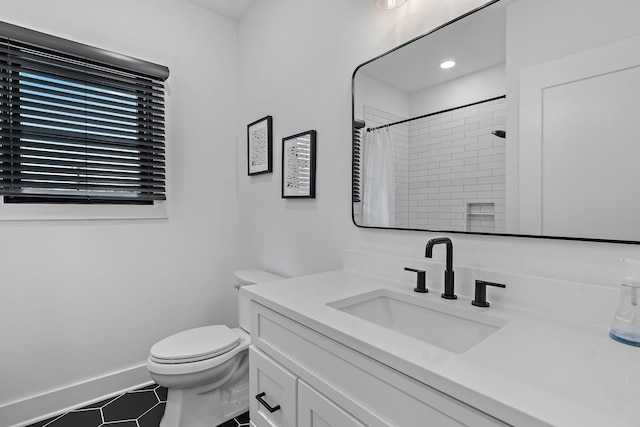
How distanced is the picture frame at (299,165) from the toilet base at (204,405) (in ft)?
3.57

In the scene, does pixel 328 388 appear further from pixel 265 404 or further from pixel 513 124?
pixel 513 124

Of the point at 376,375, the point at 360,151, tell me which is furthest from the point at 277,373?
the point at 360,151

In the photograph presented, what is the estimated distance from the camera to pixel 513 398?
506 mm

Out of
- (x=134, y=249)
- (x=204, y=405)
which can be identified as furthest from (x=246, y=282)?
(x=134, y=249)

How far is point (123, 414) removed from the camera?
5.77ft

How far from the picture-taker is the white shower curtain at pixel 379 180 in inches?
53.6

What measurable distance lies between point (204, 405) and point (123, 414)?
0.52m

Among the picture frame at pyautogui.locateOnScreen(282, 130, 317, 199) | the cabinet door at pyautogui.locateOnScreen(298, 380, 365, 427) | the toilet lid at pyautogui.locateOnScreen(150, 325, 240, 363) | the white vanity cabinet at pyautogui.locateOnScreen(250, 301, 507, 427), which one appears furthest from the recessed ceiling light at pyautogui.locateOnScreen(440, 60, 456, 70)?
the toilet lid at pyautogui.locateOnScreen(150, 325, 240, 363)

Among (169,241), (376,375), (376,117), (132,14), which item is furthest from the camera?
(169,241)

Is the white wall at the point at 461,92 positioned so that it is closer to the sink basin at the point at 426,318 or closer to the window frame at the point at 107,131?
the sink basin at the point at 426,318

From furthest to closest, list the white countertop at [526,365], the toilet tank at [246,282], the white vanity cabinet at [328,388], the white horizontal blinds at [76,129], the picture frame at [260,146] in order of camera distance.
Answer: the picture frame at [260,146], the toilet tank at [246,282], the white horizontal blinds at [76,129], the white vanity cabinet at [328,388], the white countertop at [526,365]

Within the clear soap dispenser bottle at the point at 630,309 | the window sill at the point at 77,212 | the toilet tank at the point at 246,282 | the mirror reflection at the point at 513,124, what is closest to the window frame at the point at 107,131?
the window sill at the point at 77,212

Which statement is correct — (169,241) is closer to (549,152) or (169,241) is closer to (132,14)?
(132,14)

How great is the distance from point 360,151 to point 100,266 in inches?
66.7
